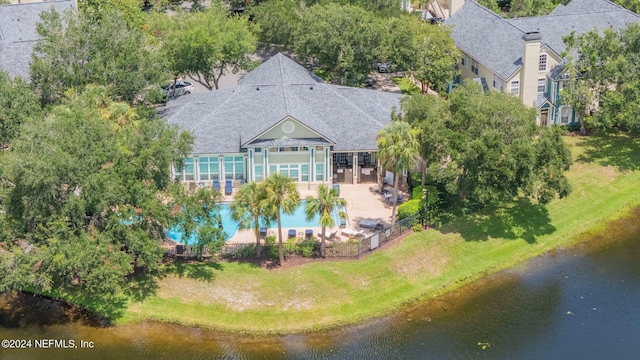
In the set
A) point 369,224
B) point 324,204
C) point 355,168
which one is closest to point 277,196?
point 324,204

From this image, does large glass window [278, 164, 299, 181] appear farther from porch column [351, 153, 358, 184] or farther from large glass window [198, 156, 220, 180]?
large glass window [198, 156, 220, 180]

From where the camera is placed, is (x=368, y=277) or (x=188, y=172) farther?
(x=188, y=172)

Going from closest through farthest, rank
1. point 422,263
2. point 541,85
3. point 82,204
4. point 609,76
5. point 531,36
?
point 82,204, point 422,263, point 609,76, point 531,36, point 541,85

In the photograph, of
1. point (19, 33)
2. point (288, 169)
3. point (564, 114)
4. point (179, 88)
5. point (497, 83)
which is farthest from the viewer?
point (179, 88)

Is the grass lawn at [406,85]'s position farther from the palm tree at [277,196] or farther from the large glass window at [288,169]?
the palm tree at [277,196]

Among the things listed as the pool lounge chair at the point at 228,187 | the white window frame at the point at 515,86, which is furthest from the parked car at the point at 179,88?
the white window frame at the point at 515,86

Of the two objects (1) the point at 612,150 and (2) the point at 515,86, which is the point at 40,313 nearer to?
(2) the point at 515,86

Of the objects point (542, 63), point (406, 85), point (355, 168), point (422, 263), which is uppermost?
point (542, 63)
